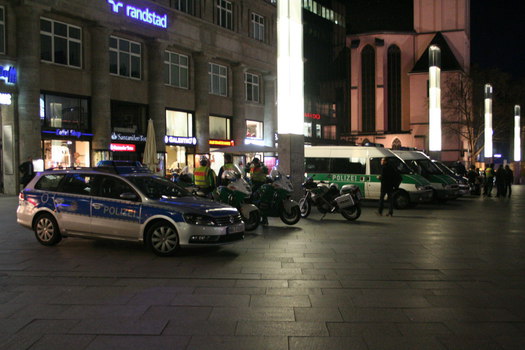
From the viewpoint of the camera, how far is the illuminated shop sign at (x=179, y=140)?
3622 centimetres

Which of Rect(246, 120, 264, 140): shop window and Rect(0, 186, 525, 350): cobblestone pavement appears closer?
Rect(0, 186, 525, 350): cobblestone pavement

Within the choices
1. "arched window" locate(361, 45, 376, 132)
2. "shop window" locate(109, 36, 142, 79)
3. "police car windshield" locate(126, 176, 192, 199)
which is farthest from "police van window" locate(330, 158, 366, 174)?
"arched window" locate(361, 45, 376, 132)

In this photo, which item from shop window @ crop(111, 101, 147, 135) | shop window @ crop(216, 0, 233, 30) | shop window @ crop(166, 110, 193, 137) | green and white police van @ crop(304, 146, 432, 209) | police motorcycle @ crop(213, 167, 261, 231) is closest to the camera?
police motorcycle @ crop(213, 167, 261, 231)

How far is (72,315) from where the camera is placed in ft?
19.5

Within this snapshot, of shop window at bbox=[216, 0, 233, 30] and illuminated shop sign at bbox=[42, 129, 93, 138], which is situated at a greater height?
shop window at bbox=[216, 0, 233, 30]

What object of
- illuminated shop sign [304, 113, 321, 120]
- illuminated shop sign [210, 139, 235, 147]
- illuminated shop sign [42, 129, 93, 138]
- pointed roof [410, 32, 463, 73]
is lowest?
illuminated shop sign [210, 139, 235, 147]

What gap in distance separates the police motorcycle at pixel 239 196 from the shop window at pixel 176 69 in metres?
24.7

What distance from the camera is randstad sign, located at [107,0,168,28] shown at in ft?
103

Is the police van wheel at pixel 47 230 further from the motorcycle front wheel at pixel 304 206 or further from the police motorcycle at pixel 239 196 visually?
the motorcycle front wheel at pixel 304 206

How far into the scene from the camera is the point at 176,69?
37.6 meters

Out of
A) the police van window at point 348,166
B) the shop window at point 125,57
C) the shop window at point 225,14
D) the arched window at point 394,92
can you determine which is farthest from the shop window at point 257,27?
the arched window at point 394,92

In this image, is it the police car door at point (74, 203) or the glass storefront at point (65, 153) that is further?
the glass storefront at point (65, 153)

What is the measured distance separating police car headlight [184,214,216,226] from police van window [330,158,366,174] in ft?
41.5

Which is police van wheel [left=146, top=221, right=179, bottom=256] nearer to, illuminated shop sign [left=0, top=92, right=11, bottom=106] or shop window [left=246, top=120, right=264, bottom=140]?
illuminated shop sign [left=0, top=92, right=11, bottom=106]
